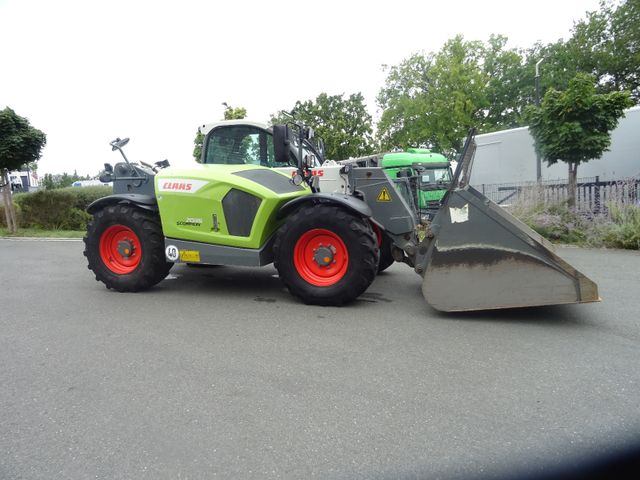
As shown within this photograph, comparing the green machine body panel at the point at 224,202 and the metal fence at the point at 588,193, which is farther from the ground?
the green machine body panel at the point at 224,202

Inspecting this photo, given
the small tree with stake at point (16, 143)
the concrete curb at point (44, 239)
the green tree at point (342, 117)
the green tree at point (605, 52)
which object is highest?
the green tree at point (605, 52)

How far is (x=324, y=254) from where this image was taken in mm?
5047

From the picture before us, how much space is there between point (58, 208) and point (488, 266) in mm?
16185

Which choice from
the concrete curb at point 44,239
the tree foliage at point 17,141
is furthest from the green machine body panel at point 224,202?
the tree foliage at point 17,141

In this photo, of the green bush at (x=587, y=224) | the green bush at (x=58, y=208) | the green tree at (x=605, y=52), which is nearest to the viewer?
the green bush at (x=587, y=224)

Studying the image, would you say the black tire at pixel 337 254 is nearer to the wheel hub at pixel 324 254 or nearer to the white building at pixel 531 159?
the wheel hub at pixel 324 254

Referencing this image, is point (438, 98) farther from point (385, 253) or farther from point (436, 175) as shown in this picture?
point (385, 253)

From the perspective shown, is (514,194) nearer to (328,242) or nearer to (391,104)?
(328,242)

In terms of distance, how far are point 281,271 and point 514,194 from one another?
360 inches

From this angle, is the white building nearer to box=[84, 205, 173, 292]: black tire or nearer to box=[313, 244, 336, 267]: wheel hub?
box=[313, 244, 336, 267]: wheel hub

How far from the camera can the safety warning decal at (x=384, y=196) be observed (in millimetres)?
5262

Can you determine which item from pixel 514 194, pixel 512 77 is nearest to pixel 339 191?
pixel 514 194

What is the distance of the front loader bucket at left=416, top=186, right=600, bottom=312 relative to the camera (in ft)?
13.5

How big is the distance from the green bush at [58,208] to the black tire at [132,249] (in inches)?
439
